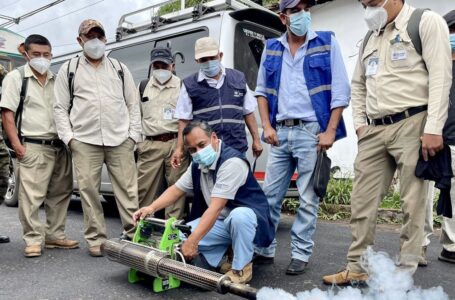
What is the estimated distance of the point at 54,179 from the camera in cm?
405

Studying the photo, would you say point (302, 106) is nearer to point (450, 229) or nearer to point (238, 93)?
point (238, 93)

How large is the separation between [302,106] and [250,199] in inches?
31.2

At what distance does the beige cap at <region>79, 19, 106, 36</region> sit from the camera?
379 centimetres

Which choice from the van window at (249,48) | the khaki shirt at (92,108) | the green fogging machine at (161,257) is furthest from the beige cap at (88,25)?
the green fogging machine at (161,257)

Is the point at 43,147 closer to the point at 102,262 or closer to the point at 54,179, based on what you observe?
the point at 54,179

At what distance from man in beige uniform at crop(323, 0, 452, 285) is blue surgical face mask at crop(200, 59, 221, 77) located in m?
1.12

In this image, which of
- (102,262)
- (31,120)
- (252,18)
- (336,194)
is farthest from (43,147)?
(336,194)

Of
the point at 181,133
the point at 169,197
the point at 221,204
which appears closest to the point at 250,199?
the point at 221,204

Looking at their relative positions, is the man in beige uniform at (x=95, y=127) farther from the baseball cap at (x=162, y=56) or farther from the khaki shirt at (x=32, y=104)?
the baseball cap at (x=162, y=56)

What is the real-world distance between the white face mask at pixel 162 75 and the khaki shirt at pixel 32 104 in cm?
94

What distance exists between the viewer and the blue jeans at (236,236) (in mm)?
2881

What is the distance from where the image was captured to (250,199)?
10.1 ft

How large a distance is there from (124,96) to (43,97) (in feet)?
2.28

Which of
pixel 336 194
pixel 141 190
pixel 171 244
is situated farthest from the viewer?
pixel 336 194
